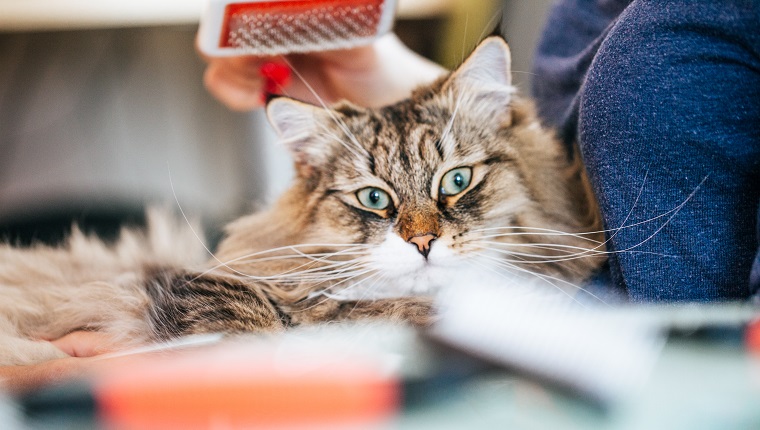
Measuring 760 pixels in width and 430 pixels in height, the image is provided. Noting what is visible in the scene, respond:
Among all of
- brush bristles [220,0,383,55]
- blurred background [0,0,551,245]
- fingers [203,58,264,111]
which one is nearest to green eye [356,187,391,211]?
brush bristles [220,0,383,55]

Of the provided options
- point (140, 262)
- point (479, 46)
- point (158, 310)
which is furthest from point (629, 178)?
point (140, 262)

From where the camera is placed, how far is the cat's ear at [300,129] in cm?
90

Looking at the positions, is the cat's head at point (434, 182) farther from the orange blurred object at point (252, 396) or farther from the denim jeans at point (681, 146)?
the orange blurred object at point (252, 396)

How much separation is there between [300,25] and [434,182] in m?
0.35

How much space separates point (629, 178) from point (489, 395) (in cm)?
38

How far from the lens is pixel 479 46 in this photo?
839 mm

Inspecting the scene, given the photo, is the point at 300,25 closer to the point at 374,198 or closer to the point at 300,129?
the point at 300,129

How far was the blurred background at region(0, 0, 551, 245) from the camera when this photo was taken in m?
1.90

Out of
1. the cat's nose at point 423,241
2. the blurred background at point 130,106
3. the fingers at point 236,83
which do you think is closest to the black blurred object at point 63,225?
the blurred background at point 130,106

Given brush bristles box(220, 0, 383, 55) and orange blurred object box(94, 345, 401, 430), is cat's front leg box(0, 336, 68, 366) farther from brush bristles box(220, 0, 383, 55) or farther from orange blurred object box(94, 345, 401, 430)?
brush bristles box(220, 0, 383, 55)

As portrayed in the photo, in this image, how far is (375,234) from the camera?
0.83 metres

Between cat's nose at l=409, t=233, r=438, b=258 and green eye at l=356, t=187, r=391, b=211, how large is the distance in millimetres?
92

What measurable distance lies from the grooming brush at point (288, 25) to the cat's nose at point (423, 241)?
15.2 inches

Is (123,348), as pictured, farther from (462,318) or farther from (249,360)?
(462,318)
